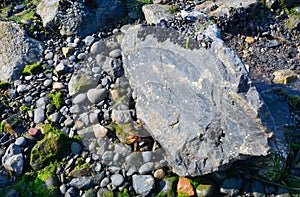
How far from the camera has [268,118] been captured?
2.79m

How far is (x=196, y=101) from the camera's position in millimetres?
3162

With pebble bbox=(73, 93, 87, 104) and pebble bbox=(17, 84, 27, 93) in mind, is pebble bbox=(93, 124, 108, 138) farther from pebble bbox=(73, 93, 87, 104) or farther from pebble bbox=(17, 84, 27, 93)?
pebble bbox=(17, 84, 27, 93)

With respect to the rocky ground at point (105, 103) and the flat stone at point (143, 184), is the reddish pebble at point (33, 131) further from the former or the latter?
the flat stone at point (143, 184)

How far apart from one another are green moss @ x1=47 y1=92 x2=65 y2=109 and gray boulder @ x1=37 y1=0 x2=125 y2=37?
0.77 metres

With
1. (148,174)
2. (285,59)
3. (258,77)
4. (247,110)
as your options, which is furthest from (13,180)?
(285,59)

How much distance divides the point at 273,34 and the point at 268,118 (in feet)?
5.87

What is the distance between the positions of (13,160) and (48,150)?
273 millimetres

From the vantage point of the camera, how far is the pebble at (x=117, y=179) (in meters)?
3.37

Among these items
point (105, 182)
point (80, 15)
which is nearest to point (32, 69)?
point (80, 15)

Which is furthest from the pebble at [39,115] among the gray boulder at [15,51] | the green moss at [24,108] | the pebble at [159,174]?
the pebble at [159,174]

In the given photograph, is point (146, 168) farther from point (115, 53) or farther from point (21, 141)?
point (115, 53)

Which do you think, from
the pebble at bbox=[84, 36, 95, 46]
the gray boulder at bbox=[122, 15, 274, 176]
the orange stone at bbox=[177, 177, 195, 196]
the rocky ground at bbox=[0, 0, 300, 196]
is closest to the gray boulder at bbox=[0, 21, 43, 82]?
the rocky ground at bbox=[0, 0, 300, 196]

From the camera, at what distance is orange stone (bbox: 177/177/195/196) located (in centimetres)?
327

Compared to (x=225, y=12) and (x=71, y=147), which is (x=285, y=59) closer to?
(x=225, y=12)
